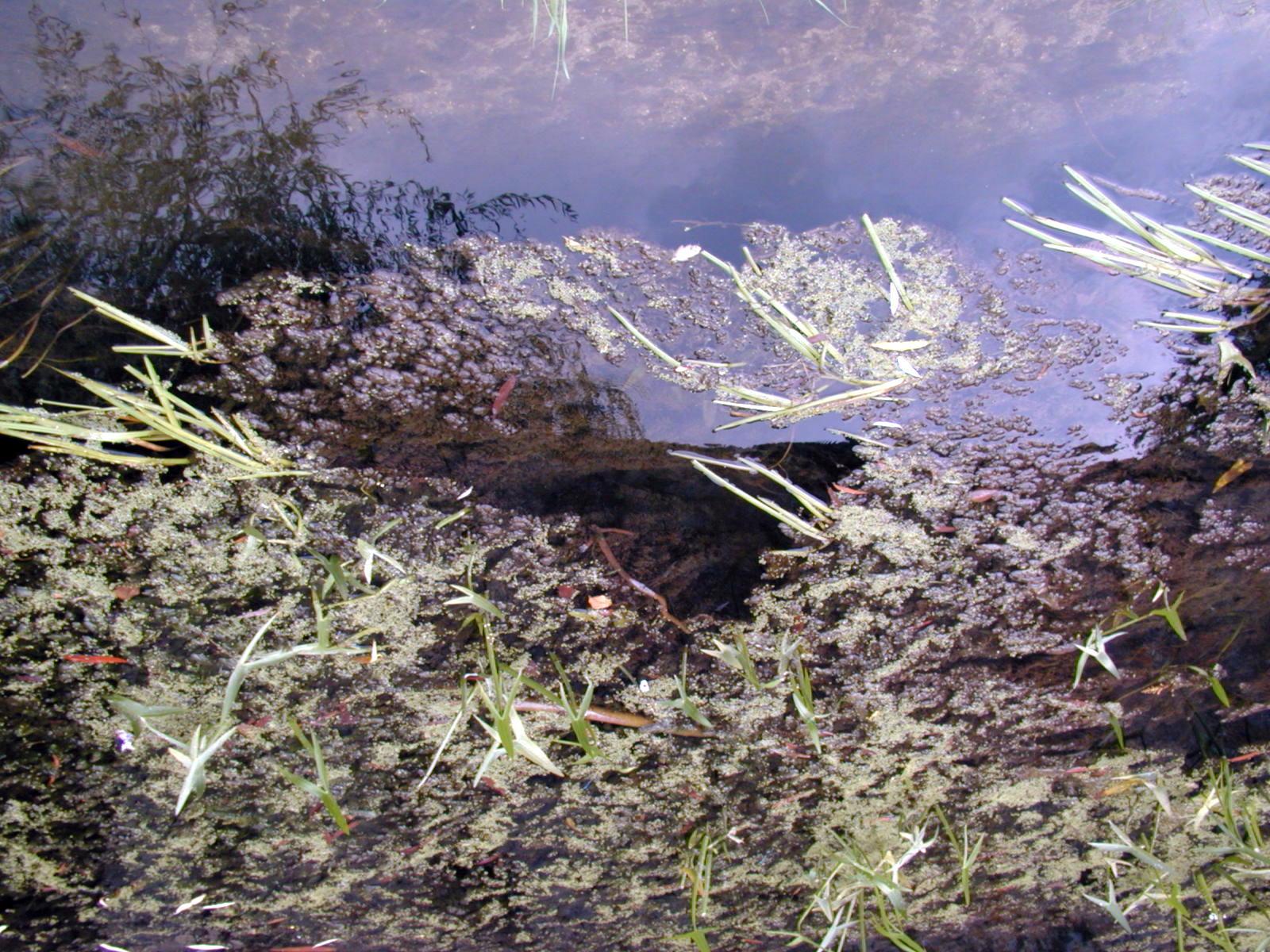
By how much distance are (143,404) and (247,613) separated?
334 mm

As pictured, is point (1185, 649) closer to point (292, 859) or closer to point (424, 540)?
point (424, 540)

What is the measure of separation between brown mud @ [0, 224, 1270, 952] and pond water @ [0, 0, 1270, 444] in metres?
0.07

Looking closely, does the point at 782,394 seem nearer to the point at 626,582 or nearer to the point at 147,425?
the point at 626,582

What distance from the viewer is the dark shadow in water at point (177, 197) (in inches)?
39.0

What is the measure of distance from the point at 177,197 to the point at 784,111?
85 centimetres

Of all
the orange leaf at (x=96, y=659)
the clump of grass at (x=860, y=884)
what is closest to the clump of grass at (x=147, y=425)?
the orange leaf at (x=96, y=659)

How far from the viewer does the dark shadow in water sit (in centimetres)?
99

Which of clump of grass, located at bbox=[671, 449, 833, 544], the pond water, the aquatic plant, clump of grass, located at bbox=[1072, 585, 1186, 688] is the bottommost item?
clump of grass, located at bbox=[1072, 585, 1186, 688]

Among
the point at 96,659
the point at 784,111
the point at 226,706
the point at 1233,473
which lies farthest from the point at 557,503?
the point at 1233,473

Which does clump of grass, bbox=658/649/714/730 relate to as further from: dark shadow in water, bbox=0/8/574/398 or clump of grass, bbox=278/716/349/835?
dark shadow in water, bbox=0/8/574/398

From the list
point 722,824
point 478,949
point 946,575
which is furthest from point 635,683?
point 478,949

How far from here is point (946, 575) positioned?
113 centimetres

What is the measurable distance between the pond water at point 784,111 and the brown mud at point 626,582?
72 mm

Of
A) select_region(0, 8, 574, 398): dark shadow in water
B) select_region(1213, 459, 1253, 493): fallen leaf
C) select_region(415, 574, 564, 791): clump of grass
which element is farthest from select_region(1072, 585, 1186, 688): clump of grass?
select_region(0, 8, 574, 398): dark shadow in water
